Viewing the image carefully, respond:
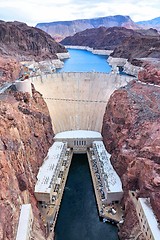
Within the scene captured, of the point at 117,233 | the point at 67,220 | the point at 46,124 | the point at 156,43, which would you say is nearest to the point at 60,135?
the point at 46,124

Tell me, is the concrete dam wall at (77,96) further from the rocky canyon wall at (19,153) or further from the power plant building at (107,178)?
the power plant building at (107,178)

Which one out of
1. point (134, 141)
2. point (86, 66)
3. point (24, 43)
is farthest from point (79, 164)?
point (24, 43)

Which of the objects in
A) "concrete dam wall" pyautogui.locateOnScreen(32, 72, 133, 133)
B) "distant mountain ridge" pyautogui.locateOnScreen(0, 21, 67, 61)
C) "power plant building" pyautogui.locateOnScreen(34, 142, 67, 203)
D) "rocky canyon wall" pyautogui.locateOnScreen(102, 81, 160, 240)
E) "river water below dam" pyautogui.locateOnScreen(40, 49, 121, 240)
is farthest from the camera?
"distant mountain ridge" pyautogui.locateOnScreen(0, 21, 67, 61)

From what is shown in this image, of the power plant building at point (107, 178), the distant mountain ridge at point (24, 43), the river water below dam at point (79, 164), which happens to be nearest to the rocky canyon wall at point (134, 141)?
the power plant building at point (107, 178)

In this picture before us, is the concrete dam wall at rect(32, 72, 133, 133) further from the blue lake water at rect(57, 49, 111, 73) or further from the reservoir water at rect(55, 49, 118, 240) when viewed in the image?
the blue lake water at rect(57, 49, 111, 73)

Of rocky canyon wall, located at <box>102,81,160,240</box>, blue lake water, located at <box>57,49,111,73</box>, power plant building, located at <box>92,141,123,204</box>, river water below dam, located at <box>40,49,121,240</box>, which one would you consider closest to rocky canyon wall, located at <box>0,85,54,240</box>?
river water below dam, located at <box>40,49,121,240</box>

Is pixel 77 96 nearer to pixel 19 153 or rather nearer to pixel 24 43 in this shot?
pixel 19 153
